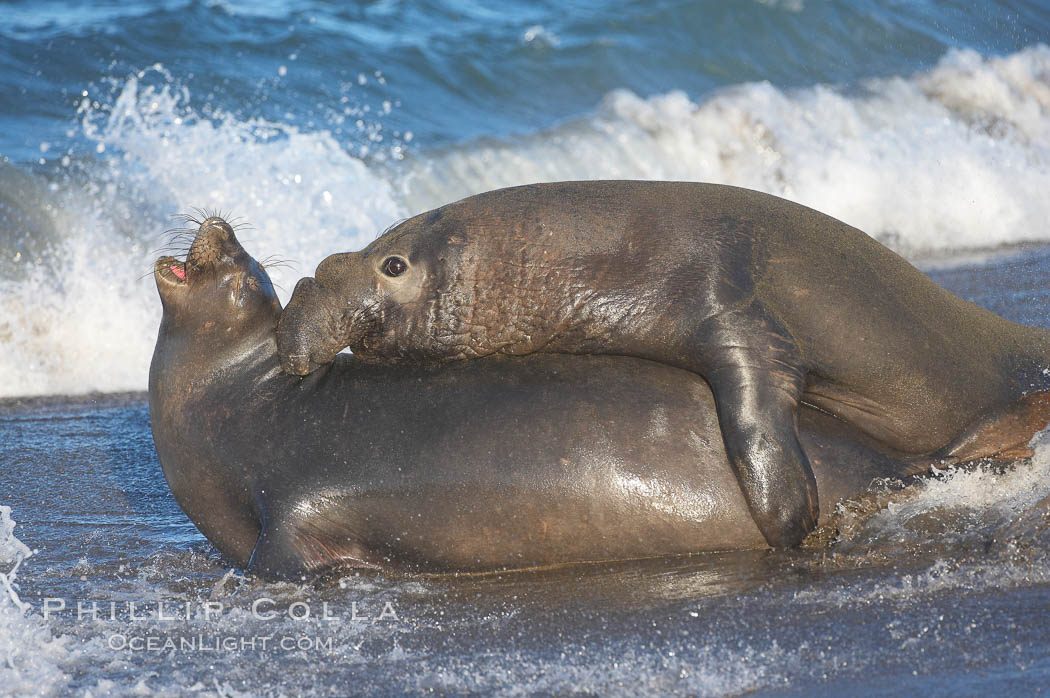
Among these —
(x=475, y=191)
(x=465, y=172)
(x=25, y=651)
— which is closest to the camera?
(x=25, y=651)

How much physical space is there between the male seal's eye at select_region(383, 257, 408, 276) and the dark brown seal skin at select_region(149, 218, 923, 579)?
1.41 feet

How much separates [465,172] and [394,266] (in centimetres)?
808

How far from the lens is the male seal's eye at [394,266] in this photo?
5.26 metres

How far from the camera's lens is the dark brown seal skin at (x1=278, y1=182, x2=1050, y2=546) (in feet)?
16.2

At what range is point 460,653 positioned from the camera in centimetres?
401

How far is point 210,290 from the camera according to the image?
534cm

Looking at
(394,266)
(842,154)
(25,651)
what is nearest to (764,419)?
(394,266)

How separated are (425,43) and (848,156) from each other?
6.16m

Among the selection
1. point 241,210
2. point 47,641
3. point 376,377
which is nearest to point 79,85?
point 241,210

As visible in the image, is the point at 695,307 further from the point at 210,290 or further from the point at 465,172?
the point at 465,172

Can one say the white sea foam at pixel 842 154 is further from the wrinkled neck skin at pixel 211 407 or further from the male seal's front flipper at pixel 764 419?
the male seal's front flipper at pixel 764 419

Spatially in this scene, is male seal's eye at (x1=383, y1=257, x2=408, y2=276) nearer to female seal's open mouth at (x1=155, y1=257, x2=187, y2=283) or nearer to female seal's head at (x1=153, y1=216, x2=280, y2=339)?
female seal's head at (x1=153, y1=216, x2=280, y2=339)

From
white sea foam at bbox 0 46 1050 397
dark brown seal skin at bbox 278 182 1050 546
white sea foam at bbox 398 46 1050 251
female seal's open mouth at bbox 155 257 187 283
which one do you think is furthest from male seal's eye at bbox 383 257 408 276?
white sea foam at bbox 398 46 1050 251

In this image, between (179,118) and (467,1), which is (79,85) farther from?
(467,1)
